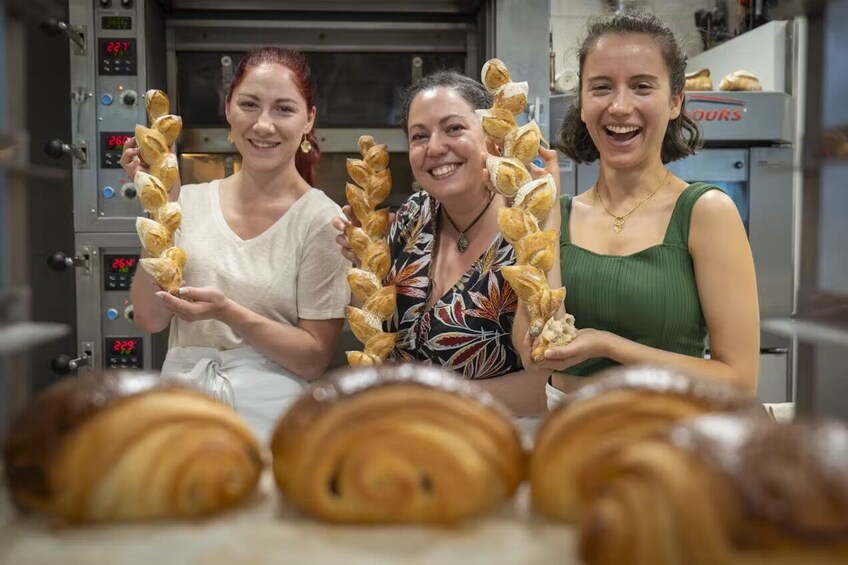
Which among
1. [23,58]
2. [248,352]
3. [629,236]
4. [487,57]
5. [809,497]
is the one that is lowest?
[248,352]

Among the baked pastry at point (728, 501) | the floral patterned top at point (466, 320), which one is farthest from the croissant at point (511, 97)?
the baked pastry at point (728, 501)

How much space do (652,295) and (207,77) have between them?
2.09 m

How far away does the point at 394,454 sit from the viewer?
70 cm

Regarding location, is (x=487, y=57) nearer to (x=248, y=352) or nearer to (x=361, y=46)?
(x=361, y=46)

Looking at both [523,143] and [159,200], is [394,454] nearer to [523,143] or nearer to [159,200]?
[523,143]

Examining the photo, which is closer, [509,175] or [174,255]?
[509,175]

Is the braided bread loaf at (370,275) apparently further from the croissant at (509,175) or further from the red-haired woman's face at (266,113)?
the croissant at (509,175)

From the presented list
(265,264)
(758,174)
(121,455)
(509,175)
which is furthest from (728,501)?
(758,174)

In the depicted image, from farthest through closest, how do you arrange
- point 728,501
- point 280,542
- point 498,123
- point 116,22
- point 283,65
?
point 116,22 < point 283,65 < point 498,123 < point 280,542 < point 728,501

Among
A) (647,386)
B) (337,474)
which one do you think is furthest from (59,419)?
(647,386)

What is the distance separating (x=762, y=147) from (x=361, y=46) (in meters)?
1.65

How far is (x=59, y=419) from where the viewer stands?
28.0 inches

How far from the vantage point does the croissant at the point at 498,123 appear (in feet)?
5.08

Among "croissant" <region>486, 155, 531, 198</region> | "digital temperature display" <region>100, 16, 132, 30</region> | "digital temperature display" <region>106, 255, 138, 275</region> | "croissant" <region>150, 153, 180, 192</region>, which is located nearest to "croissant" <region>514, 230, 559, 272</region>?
"croissant" <region>486, 155, 531, 198</region>
